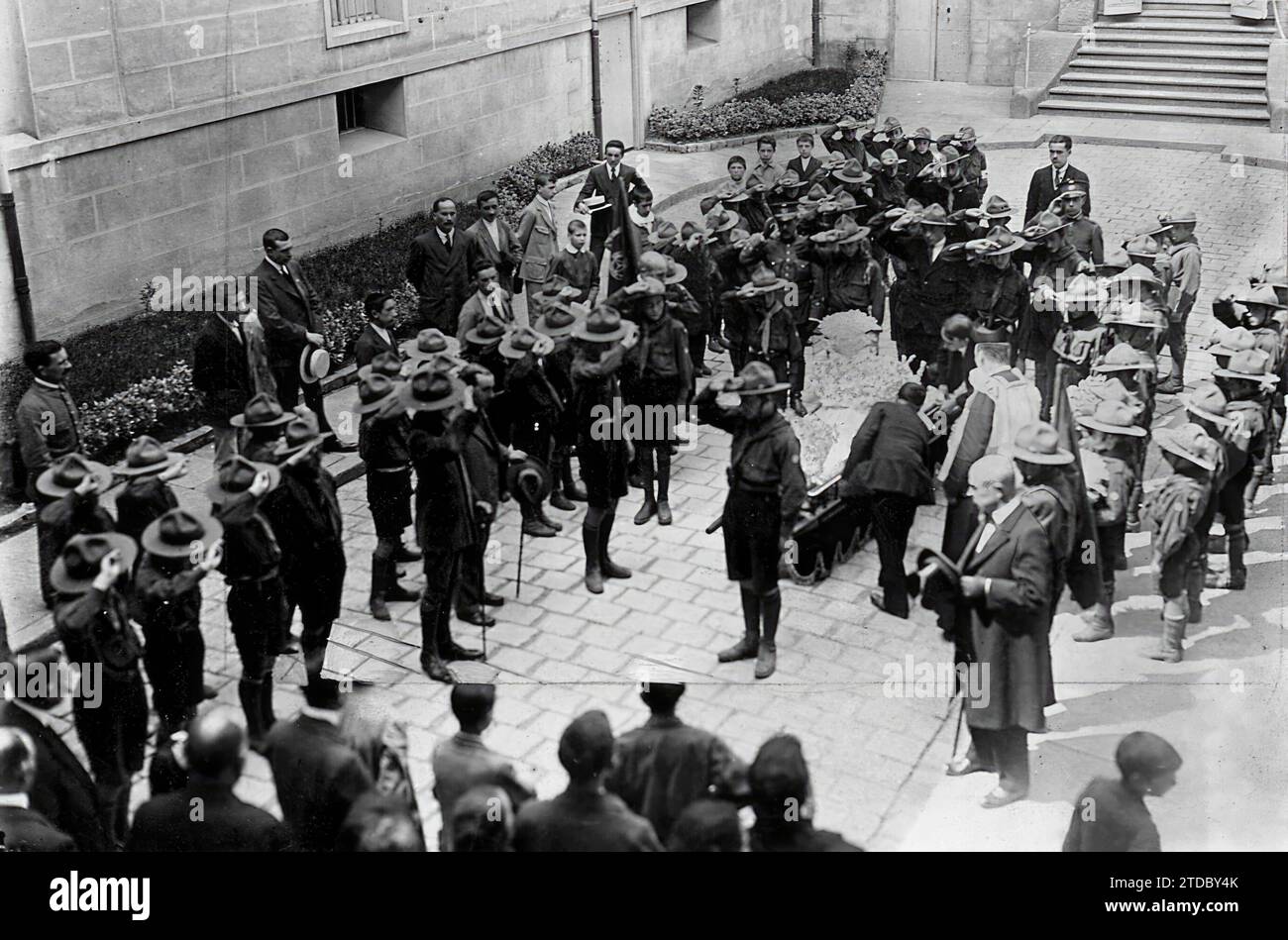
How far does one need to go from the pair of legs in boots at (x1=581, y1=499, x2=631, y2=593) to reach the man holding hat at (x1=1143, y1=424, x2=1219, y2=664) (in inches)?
152

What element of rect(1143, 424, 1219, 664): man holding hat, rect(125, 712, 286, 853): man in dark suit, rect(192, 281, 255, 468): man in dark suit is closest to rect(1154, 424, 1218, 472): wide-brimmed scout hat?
rect(1143, 424, 1219, 664): man holding hat

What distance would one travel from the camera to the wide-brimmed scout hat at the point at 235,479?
8.62 meters

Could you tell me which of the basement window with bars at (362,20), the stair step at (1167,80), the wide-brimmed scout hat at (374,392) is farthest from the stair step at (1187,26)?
the wide-brimmed scout hat at (374,392)

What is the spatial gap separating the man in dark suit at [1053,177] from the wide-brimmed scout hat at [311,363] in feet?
26.5

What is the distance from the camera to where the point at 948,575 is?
8.25 meters

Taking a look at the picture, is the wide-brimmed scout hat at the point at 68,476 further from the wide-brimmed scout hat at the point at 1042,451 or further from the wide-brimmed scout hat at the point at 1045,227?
the wide-brimmed scout hat at the point at 1045,227

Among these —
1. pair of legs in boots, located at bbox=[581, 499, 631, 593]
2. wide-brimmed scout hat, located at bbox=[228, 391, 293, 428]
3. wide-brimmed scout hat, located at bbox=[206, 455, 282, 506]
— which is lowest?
pair of legs in boots, located at bbox=[581, 499, 631, 593]

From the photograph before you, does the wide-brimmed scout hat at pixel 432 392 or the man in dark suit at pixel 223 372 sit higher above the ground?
the wide-brimmed scout hat at pixel 432 392

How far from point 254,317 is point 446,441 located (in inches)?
127

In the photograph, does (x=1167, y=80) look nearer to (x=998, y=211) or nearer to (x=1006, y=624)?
(x=998, y=211)

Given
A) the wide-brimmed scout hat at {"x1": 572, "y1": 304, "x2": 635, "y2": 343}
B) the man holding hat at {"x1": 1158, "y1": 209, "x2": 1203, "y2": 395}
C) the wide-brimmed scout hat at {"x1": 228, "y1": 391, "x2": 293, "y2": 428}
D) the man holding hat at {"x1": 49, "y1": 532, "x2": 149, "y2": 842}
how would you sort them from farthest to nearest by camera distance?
the man holding hat at {"x1": 1158, "y1": 209, "x2": 1203, "y2": 395}, the wide-brimmed scout hat at {"x1": 572, "y1": 304, "x2": 635, "y2": 343}, the wide-brimmed scout hat at {"x1": 228, "y1": 391, "x2": 293, "y2": 428}, the man holding hat at {"x1": 49, "y1": 532, "x2": 149, "y2": 842}

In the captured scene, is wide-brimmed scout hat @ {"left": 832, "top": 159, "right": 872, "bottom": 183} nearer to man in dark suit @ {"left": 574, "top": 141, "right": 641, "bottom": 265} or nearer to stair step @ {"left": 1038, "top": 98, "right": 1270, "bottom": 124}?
man in dark suit @ {"left": 574, "top": 141, "right": 641, "bottom": 265}

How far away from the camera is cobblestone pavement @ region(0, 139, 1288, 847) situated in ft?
28.1

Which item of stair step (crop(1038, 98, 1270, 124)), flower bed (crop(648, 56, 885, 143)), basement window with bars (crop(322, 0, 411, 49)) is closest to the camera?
basement window with bars (crop(322, 0, 411, 49))
